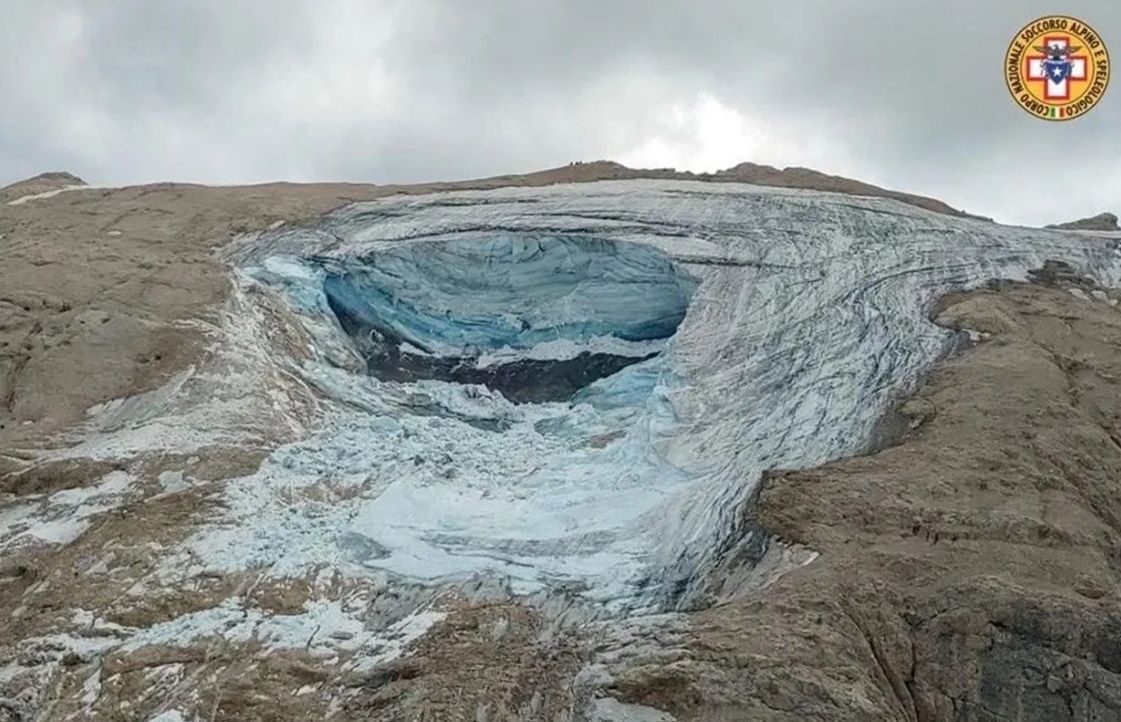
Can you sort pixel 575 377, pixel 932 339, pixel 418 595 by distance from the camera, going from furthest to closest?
pixel 575 377
pixel 932 339
pixel 418 595

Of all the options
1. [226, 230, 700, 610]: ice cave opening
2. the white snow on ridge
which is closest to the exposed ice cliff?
[226, 230, 700, 610]: ice cave opening

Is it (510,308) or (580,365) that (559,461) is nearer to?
(580,365)

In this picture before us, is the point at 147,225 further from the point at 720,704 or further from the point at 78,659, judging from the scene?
the point at 720,704

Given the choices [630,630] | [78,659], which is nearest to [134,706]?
[78,659]

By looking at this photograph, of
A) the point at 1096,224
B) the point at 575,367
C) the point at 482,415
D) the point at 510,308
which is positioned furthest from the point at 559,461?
the point at 1096,224

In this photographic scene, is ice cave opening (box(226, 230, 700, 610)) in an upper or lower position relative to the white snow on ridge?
lower

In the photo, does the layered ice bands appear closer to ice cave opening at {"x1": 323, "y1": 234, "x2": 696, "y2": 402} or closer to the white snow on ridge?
ice cave opening at {"x1": 323, "y1": 234, "x2": 696, "y2": 402}

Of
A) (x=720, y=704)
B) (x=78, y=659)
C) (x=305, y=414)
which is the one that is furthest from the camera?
(x=305, y=414)
